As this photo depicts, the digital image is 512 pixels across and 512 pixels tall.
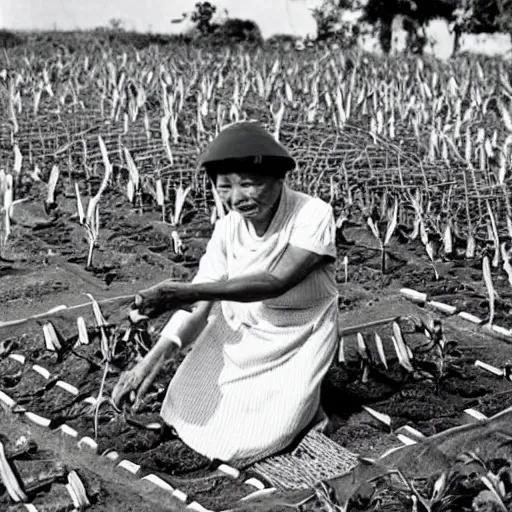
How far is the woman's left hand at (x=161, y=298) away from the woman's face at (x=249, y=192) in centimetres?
27

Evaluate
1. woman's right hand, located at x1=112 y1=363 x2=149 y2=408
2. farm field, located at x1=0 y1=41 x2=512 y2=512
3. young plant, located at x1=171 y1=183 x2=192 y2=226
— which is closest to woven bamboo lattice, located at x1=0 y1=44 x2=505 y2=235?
farm field, located at x1=0 y1=41 x2=512 y2=512

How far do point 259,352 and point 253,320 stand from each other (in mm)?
90

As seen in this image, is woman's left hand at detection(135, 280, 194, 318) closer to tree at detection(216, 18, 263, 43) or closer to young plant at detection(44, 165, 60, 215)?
young plant at detection(44, 165, 60, 215)

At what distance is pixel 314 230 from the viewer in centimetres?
266

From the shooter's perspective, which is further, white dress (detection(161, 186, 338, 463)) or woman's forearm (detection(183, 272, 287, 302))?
white dress (detection(161, 186, 338, 463))

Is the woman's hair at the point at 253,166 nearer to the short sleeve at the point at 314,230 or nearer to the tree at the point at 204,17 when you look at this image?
the short sleeve at the point at 314,230

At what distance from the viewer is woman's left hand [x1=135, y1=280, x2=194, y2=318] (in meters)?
2.46

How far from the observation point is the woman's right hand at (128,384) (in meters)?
2.69

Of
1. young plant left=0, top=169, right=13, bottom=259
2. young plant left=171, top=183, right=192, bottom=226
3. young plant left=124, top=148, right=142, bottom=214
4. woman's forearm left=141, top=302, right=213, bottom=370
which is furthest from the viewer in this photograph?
young plant left=124, top=148, right=142, bottom=214

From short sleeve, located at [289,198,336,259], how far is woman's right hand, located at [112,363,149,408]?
1.61 feet

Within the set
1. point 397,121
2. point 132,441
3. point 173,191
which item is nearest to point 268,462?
point 132,441

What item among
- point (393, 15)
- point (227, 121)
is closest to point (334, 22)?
point (393, 15)

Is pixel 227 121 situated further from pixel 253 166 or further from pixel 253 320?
pixel 253 166

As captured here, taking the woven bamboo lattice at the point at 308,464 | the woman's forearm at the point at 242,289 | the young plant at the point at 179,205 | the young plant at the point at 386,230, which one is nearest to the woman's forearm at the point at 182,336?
the woman's forearm at the point at 242,289
